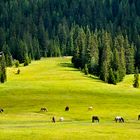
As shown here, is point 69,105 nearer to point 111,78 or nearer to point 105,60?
point 111,78

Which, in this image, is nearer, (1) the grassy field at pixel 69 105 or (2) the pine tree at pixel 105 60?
(1) the grassy field at pixel 69 105

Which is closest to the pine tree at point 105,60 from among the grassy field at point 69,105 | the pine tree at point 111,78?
the pine tree at point 111,78

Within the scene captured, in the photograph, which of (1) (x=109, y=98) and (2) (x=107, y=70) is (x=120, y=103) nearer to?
(1) (x=109, y=98)

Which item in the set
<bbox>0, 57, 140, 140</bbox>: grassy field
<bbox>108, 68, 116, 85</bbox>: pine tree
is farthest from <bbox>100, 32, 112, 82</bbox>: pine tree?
<bbox>0, 57, 140, 140</bbox>: grassy field

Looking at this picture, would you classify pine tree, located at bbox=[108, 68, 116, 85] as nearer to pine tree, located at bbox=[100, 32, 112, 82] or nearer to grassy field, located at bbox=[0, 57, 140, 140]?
pine tree, located at bbox=[100, 32, 112, 82]

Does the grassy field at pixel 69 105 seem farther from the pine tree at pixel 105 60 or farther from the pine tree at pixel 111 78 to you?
the pine tree at pixel 105 60

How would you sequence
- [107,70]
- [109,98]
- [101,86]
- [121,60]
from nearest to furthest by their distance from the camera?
1. [109,98]
2. [101,86]
3. [107,70]
4. [121,60]

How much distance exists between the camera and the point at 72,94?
129000mm

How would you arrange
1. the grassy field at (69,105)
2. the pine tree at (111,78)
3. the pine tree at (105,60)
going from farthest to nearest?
the pine tree at (105,60) < the pine tree at (111,78) < the grassy field at (69,105)

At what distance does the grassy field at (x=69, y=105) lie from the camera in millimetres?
69562

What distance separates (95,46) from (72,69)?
12.8 meters

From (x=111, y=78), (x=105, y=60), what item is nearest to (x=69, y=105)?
(x=111, y=78)

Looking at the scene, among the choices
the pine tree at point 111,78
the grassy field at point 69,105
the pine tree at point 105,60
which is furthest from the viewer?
the pine tree at point 105,60

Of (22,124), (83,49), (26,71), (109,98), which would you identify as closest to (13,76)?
(26,71)
